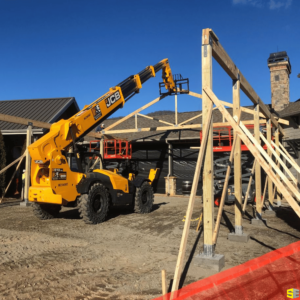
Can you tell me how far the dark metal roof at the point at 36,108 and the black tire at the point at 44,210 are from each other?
7826 mm

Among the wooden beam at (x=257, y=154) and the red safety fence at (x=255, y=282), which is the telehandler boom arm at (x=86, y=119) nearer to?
the wooden beam at (x=257, y=154)

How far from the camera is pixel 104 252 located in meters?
5.65

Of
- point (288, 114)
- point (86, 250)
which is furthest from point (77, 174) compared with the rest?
point (288, 114)

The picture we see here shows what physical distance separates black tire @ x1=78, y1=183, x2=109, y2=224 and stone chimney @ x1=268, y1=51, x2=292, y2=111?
12650mm

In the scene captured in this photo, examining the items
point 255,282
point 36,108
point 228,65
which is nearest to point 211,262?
point 255,282

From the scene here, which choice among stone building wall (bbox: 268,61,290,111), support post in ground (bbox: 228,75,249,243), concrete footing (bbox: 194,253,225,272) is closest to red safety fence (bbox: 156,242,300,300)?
concrete footing (bbox: 194,253,225,272)

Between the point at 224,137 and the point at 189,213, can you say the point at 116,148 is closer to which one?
the point at 224,137

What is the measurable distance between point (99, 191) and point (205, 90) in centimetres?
519

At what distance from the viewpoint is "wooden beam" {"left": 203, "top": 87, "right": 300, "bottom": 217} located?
3.36 m

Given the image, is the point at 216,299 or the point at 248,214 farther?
the point at 248,214

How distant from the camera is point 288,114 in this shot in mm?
14492

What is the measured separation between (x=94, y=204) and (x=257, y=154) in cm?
587

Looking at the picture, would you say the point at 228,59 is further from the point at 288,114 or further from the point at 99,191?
the point at 288,114

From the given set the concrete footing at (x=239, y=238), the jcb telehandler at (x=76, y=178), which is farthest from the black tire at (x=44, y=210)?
the concrete footing at (x=239, y=238)
